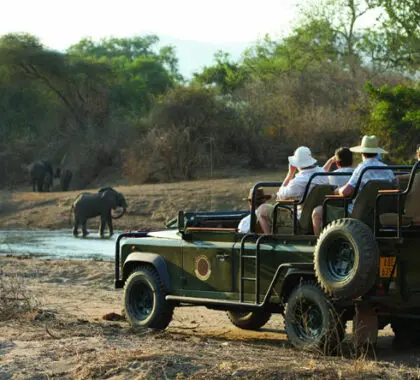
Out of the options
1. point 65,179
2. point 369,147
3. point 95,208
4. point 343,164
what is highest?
point 369,147

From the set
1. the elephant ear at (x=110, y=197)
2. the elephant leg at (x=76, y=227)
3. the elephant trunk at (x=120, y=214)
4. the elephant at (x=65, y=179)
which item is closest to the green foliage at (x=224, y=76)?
the elephant at (x=65, y=179)

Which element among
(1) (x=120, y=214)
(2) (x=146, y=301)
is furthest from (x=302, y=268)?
(1) (x=120, y=214)

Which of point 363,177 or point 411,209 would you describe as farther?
point 363,177

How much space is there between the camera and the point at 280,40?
62.1 meters

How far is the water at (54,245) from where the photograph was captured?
23.2 m

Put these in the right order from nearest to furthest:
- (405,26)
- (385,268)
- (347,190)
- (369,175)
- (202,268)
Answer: (385,268), (347,190), (369,175), (202,268), (405,26)

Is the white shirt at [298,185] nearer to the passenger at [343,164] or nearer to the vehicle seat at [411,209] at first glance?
the passenger at [343,164]

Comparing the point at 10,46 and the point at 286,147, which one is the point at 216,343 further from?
the point at 10,46

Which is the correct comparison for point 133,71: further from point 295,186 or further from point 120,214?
point 295,186

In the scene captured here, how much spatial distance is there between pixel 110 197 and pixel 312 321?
21532 millimetres

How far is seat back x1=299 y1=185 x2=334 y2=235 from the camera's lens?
9.86m

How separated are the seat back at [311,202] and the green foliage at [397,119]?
20373mm

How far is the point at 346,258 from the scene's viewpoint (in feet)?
30.1

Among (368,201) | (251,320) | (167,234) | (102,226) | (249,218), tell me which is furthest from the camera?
Result: (102,226)
